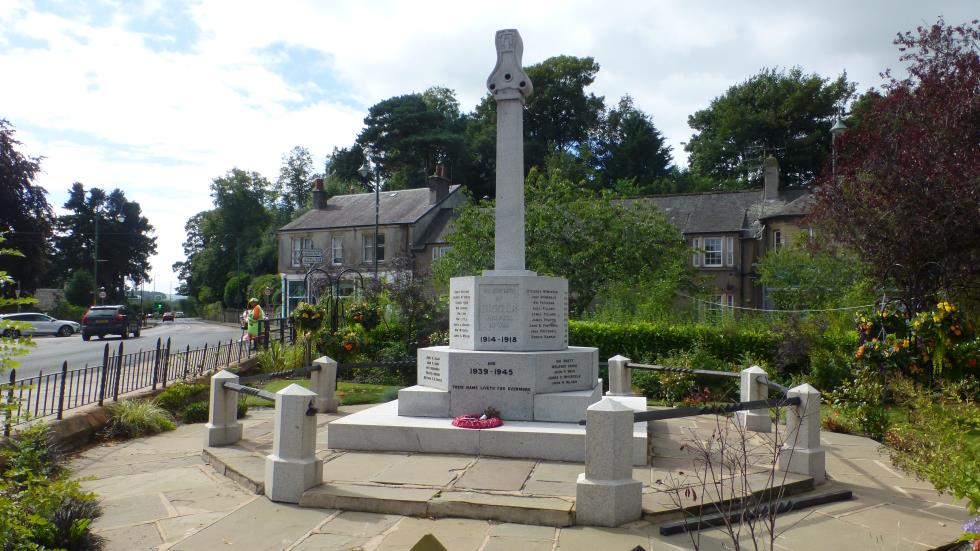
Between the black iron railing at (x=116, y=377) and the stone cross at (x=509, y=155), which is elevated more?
the stone cross at (x=509, y=155)

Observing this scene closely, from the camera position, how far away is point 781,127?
4750cm

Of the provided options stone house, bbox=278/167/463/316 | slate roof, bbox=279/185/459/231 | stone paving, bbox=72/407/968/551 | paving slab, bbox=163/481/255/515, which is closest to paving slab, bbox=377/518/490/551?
stone paving, bbox=72/407/968/551

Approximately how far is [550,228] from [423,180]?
35.3 meters

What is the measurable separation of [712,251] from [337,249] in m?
24.5

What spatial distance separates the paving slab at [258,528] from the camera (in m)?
5.30

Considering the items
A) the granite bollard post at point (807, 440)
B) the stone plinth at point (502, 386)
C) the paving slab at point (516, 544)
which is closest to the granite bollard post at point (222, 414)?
the stone plinth at point (502, 386)

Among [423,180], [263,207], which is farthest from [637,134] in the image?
[263,207]

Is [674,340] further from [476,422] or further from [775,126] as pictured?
[775,126]

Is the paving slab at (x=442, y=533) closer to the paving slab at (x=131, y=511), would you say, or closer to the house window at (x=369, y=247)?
the paving slab at (x=131, y=511)

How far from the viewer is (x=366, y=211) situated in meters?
45.2

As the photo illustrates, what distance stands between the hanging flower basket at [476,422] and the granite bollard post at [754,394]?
3.85 metres

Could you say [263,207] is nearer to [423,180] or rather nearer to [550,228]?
[423,180]

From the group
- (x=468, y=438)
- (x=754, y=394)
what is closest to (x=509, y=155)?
(x=468, y=438)

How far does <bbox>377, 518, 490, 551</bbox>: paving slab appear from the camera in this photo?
5.20 metres
